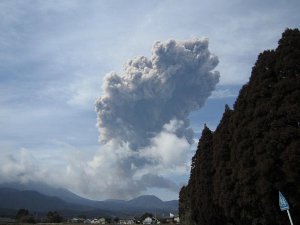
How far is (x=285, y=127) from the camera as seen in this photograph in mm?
23031

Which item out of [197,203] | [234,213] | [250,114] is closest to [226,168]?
[234,213]

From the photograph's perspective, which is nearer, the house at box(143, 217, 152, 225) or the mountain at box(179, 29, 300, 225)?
the mountain at box(179, 29, 300, 225)

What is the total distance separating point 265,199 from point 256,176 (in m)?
1.22

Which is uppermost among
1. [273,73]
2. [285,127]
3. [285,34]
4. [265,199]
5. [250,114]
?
[285,34]

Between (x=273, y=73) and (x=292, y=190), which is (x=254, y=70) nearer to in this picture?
(x=273, y=73)

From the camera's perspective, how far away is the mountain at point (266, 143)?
22.8m

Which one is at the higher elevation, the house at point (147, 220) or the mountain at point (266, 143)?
the house at point (147, 220)

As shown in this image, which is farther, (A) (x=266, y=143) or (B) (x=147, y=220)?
(B) (x=147, y=220)

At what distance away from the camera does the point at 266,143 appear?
931 inches

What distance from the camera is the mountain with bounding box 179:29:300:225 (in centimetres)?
2278

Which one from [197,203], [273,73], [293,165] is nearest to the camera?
[293,165]

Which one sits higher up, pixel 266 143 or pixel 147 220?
pixel 147 220

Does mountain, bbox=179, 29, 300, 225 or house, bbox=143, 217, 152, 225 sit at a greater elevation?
house, bbox=143, 217, 152, 225

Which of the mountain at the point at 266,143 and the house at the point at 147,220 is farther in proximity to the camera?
the house at the point at 147,220
